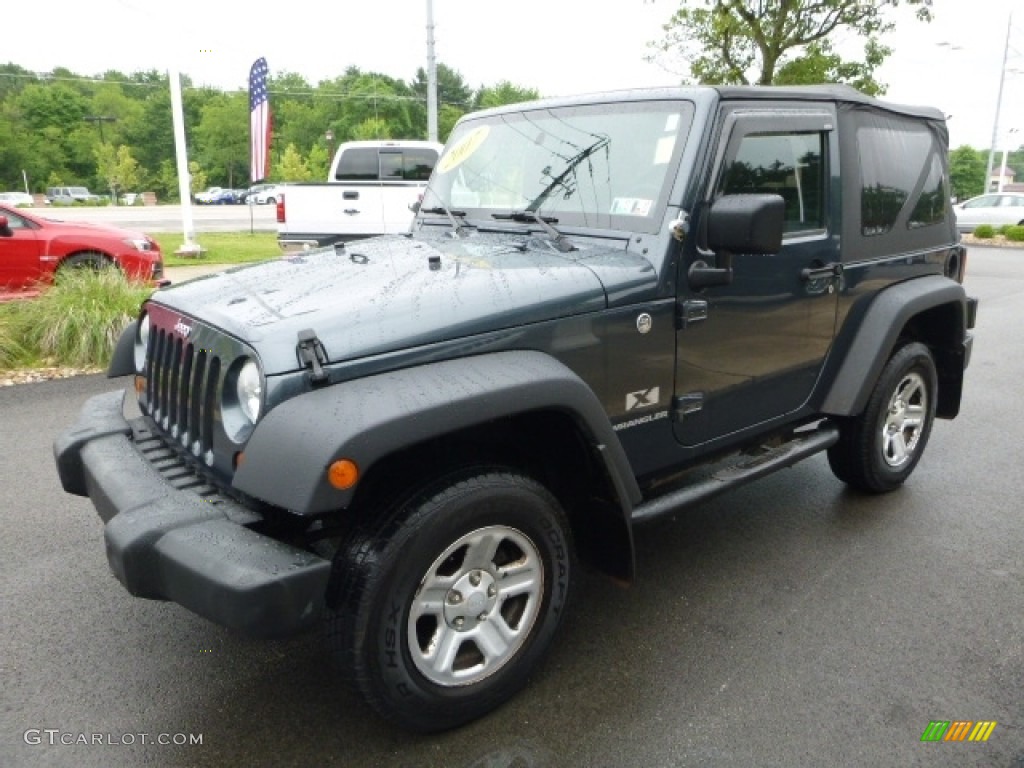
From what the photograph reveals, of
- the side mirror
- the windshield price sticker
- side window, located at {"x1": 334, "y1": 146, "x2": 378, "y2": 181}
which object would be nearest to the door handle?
the side mirror

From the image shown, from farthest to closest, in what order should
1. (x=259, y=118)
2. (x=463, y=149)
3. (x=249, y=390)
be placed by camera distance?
(x=259, y=118), (x=463, y=149), (x=249, y=390)

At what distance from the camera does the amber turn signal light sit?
1.99m

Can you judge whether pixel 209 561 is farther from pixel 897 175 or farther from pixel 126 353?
pixel 897 175

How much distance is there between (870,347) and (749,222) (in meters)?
1.44

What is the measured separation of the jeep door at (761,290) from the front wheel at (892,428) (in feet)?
1.68

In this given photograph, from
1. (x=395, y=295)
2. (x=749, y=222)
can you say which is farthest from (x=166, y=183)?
(x=749, y=222)

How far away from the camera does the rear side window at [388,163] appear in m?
13.0

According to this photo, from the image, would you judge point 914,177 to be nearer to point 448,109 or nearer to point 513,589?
point 513,589

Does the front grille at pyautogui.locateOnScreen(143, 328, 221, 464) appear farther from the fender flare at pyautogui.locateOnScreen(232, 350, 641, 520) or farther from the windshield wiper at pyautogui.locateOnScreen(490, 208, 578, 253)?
the windshield wiper at pyautogui.locateOnScreen(490, 208, 578, 253)

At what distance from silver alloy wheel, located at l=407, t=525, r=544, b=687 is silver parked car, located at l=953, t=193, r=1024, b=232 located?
2630 cm

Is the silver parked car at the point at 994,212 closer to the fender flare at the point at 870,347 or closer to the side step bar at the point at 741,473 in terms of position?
the fender flare at the point at 870,347

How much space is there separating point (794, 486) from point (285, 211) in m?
8.90

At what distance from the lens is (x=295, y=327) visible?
2.28 m

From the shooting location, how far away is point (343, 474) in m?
2.01
